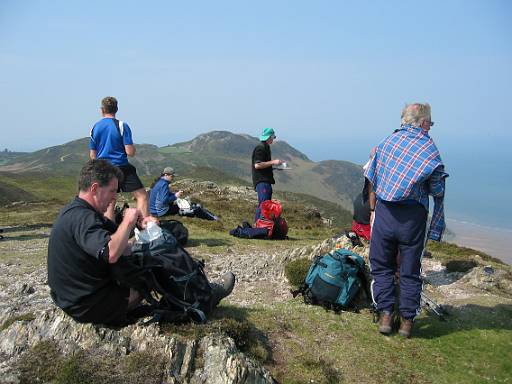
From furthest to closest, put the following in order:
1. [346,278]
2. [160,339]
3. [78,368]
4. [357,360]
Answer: [346,278]
[357,360]
[160,339]
[78,368]

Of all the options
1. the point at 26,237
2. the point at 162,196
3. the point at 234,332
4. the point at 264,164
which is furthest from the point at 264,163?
the point at 26,237

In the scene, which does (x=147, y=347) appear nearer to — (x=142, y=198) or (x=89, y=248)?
(x=89, y=248)

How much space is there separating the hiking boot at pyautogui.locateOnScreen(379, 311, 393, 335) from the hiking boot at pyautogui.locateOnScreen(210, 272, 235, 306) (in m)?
2.70

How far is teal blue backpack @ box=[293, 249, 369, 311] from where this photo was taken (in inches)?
348

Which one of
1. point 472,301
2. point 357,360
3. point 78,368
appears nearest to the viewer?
point 78,368

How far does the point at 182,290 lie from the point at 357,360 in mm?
2924

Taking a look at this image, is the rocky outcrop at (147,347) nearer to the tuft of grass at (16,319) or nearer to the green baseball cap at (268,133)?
the tuft of grass at (16,319)

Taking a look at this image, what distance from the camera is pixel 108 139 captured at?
12.1m

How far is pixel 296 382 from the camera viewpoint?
250 inches

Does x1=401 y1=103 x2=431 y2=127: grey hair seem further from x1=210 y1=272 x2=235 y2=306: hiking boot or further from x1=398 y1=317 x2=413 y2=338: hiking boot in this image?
x1=210 y1=272 x2=235 y2=306: hiking boot

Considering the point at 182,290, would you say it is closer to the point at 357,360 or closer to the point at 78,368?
the point at 78,368

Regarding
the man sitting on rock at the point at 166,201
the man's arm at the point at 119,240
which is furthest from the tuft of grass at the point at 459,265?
the man's arm at the point at 119,240

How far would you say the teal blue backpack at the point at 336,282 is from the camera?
8852 mm

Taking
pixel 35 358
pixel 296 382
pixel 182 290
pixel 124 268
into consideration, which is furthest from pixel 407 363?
pixel 35 358
